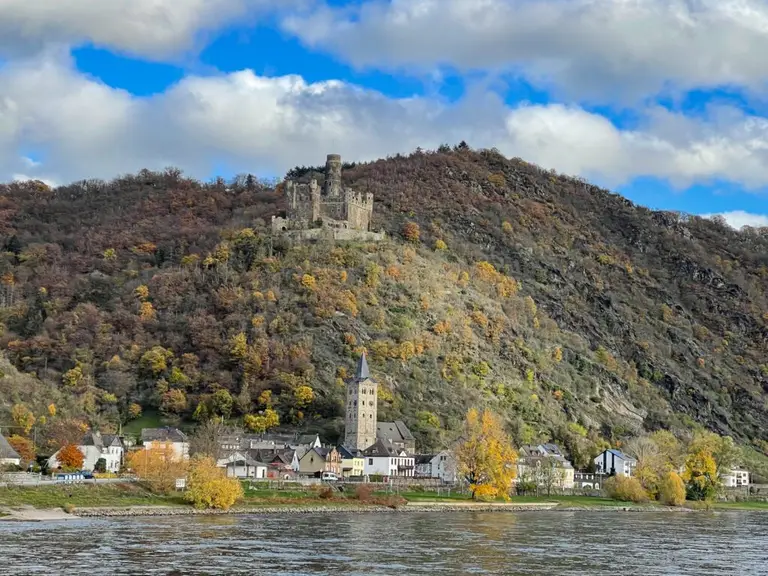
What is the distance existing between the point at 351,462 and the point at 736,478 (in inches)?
2258

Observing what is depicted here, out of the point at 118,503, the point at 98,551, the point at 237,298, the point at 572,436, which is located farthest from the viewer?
the point at 237,298

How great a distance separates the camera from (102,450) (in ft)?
416

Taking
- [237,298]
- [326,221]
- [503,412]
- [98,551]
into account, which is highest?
[326,221]

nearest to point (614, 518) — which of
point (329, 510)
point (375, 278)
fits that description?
point (329, 510)

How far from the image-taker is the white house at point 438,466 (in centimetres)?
13600

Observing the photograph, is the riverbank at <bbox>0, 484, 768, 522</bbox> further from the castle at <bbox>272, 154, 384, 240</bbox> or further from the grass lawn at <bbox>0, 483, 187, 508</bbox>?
the castle at <bbox>272, 154, 384, 240</bbox>

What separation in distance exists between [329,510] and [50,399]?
172ft

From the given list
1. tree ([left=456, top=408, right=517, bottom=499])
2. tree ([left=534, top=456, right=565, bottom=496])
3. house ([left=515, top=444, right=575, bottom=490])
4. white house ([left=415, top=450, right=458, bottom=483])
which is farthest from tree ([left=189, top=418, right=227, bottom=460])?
tree ([left=534, top=456, right=565, bottom=496])

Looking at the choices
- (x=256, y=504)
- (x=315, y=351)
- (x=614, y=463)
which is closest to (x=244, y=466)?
(x=256, y=504)

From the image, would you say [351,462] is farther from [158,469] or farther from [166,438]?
[158,469]

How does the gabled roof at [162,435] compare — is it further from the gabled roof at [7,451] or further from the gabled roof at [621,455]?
the gabled roof at [621,455]

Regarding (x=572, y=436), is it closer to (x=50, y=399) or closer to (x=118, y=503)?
(x=50, y=399)

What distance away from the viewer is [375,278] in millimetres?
176625

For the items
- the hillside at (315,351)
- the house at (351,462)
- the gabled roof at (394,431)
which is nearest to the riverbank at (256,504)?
the house at (351,462)
